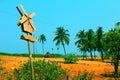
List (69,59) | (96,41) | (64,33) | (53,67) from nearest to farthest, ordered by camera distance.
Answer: (53,67), (69,59), (96,41), (64,33)

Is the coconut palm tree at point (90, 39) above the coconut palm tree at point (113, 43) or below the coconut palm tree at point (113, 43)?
above

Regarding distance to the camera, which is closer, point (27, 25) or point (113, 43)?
point (27, 25)

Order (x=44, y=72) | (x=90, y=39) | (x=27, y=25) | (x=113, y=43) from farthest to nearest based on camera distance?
(x=90, y=39) < (x=113, y=43) < (x=44, y=72) < (x=27, y=25)

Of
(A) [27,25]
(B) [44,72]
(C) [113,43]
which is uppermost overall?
(C) [113,43]

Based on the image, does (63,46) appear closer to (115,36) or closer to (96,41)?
(96,41)

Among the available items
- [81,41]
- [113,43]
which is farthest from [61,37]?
[113,43]

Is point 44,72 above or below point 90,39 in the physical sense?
below

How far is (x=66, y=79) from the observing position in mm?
22906

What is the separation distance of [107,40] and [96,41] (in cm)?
6309

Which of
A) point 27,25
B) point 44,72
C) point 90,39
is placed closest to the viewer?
point 27,25

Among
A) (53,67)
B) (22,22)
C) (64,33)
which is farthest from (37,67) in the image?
(64,33)

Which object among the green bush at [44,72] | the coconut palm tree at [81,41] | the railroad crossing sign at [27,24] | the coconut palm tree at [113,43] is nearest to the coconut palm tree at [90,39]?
the coconut palm tree at [81,41]

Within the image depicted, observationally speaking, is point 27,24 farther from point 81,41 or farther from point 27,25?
point 81,41

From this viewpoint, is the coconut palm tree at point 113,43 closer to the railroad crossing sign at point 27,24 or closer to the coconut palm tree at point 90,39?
the railroad crossing sign at point 27,24
